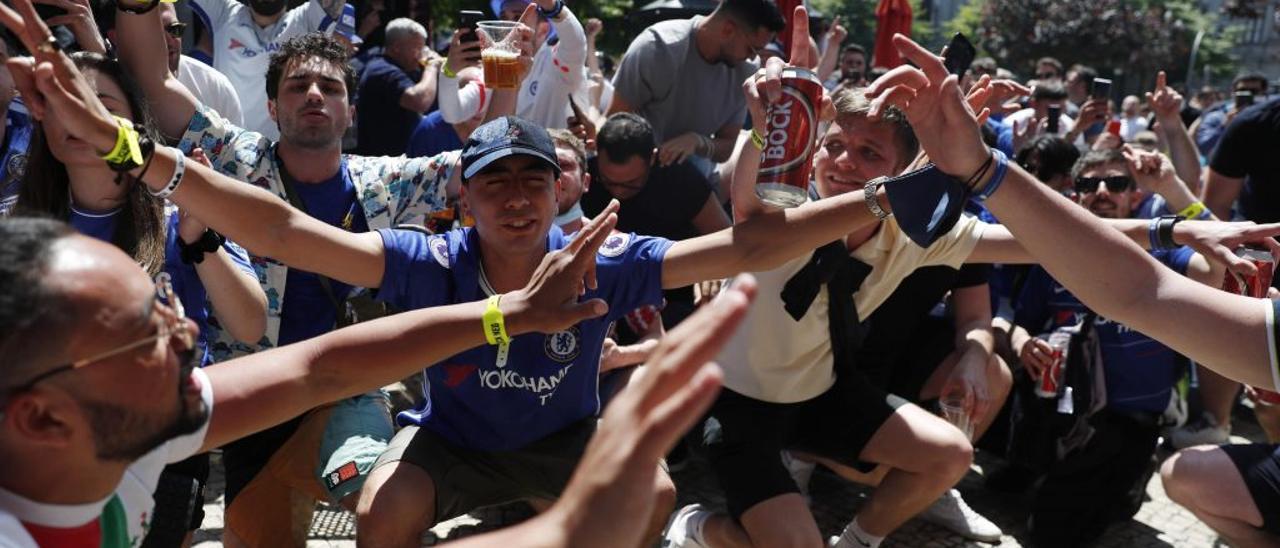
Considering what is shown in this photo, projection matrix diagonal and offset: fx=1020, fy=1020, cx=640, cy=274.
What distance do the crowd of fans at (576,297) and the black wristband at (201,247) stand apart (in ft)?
0.03

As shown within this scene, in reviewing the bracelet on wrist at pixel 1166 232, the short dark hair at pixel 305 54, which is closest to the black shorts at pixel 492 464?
the short dark hair at pixel 305 54

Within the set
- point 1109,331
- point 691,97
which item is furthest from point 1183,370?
point 691,97

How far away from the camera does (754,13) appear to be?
5602 mm

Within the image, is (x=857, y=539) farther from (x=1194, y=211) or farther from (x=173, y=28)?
(x=173, y=28)

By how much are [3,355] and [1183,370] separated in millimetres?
5052

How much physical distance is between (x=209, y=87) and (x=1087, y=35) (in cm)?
3821

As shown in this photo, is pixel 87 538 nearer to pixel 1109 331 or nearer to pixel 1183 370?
pixel 1109 331

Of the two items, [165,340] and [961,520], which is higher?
[165,340]

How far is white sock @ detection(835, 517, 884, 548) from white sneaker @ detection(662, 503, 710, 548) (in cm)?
54

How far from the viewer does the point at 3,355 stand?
5.36 feet

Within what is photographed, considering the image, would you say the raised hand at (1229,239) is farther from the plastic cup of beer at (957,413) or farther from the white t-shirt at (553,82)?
the white t-shirt at (553,82)

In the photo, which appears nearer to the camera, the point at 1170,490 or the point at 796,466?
the point at 1170,490

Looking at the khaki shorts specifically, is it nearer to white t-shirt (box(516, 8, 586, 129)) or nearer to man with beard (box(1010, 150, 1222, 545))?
white t-shirt (box(516, 8, 586, 129))

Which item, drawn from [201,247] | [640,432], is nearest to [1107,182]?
[201,247]
